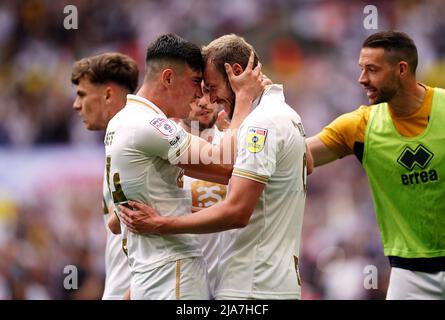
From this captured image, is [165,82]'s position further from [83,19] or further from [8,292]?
[83,19]

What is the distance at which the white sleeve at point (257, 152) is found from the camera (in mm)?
4465

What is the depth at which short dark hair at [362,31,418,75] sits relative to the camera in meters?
5.67

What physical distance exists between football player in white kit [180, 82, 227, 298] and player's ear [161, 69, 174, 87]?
25cm

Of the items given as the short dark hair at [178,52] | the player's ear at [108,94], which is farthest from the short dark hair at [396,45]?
the player's ear at [108,94]

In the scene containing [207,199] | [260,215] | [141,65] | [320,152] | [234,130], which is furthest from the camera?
[141,65]

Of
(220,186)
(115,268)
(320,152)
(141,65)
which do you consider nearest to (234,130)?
(220,186)

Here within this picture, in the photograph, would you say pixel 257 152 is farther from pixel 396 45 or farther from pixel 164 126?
pixel 396 45

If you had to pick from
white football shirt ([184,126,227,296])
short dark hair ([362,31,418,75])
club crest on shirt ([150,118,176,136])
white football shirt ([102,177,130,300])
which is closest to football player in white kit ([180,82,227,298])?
white football shirt ([184,126,227,296])

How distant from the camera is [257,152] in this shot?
4488mm

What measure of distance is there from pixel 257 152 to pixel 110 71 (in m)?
2.24

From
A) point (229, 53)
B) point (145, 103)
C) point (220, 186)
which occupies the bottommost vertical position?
point (220, 186)

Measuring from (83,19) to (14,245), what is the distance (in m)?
3.61

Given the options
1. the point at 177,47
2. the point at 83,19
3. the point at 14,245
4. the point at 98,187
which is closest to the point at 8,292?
the point at 14,245

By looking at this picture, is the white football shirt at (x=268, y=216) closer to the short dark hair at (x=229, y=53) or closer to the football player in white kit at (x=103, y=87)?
the short dark hair at (x=229, y=53)
